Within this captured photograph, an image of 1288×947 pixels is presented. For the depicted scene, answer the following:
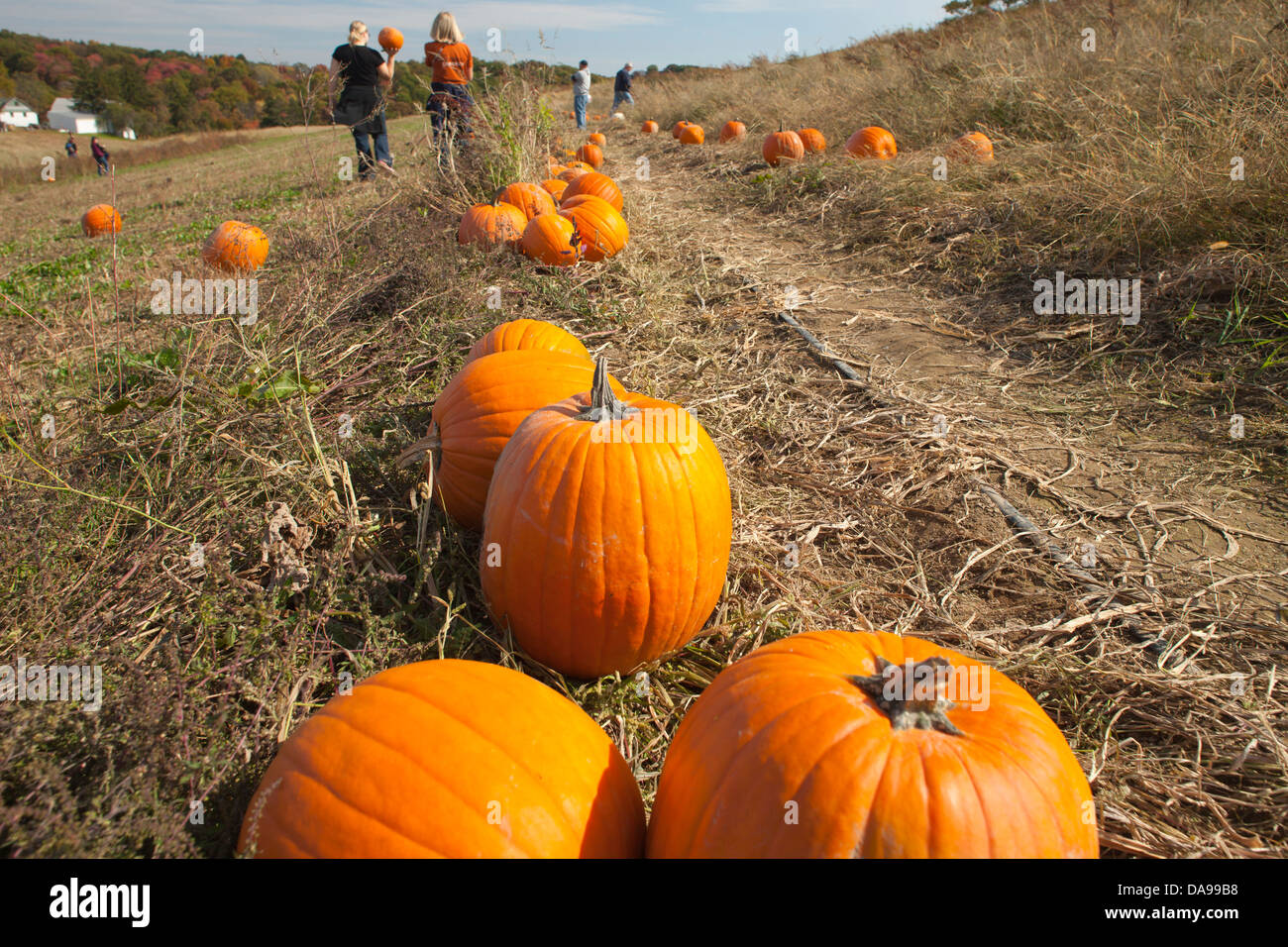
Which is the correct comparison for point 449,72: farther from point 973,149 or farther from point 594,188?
point 973,149

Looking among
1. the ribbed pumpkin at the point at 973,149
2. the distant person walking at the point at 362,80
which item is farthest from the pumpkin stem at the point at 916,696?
the distant person walking at the point at 362,80

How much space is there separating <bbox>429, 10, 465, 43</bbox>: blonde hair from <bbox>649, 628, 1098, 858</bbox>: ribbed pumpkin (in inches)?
372

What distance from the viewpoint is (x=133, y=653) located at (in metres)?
1.94

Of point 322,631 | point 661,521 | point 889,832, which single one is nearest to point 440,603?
point 322,631

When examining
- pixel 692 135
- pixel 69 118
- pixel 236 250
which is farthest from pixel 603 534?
pixel 69 118

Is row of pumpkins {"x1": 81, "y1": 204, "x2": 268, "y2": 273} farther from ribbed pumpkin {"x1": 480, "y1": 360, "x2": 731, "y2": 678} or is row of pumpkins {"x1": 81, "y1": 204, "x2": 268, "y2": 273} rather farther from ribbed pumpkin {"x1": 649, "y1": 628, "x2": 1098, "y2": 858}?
ribbed pumpkin {"x1": 649, "y1": 628, "x2": 1098, "y2": 858}

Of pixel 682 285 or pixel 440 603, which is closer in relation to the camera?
pixel 440 603

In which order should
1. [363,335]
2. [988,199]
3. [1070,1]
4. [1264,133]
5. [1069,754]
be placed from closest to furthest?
[1069,754], [363,335], [1264,133], [988,199], [1070,1]

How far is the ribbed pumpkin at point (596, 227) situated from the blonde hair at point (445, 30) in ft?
12.9

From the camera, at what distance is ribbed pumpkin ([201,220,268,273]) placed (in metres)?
5.96

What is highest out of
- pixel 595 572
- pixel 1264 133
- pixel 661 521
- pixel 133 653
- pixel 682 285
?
pixel 1264 133
